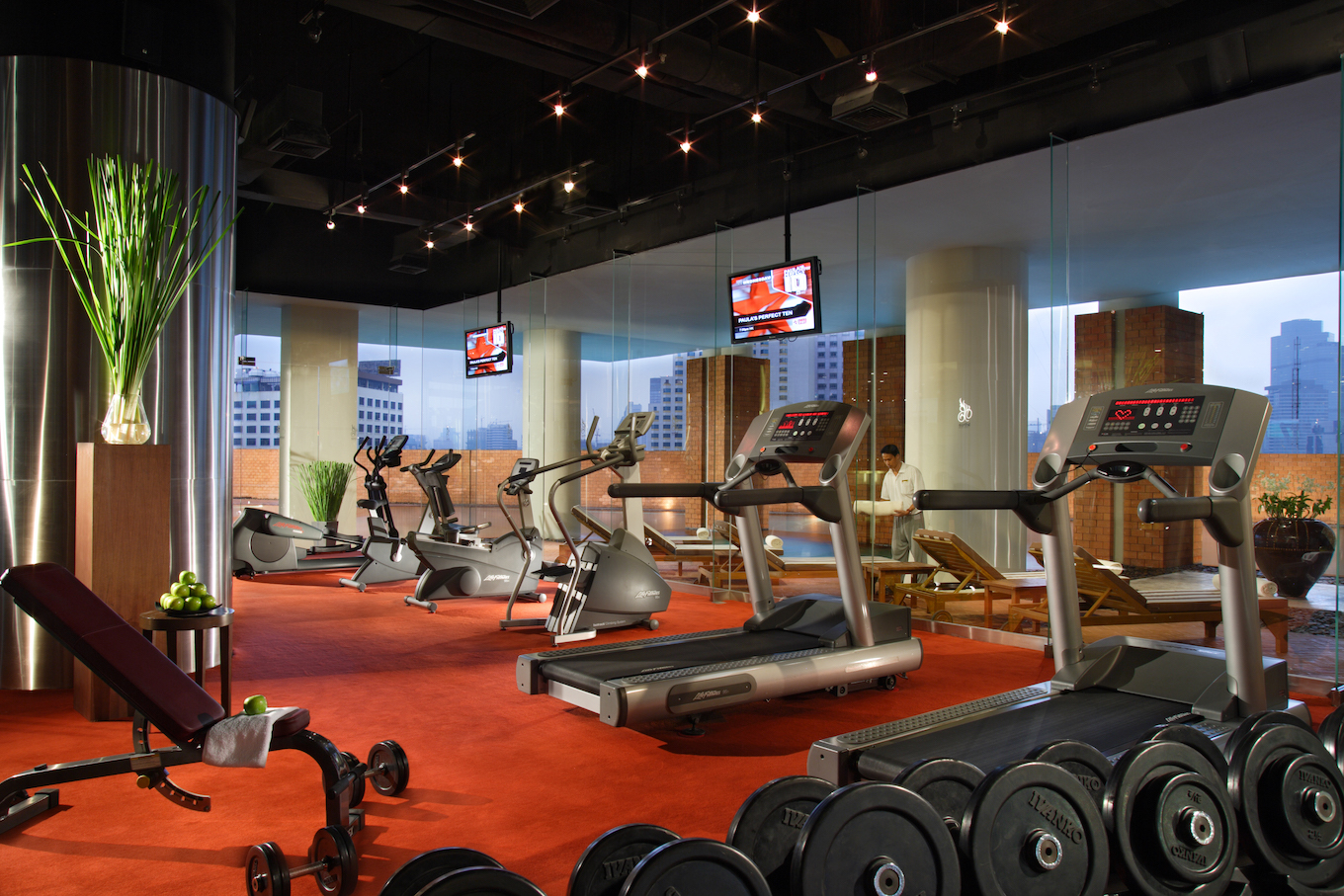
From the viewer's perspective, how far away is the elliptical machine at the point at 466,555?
665 cm

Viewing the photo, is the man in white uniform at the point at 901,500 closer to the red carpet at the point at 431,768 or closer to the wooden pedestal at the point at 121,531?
the red carpet at the point at 431,768

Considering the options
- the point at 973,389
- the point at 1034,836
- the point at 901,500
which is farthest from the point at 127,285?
the point at 973,389

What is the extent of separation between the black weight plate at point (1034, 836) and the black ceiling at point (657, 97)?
4.07 meters

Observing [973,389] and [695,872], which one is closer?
[695,872]

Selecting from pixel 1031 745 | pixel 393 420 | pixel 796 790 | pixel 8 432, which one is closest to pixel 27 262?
pixel 8 432

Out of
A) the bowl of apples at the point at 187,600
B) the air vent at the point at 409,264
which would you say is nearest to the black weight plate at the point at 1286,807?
the bowl of apples at the point at 187,600

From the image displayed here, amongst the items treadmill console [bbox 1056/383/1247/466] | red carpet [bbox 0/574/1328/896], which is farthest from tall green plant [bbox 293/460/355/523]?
treadmill console [bbox 1056/383/1247/466]

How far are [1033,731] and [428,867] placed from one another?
217 centimetres

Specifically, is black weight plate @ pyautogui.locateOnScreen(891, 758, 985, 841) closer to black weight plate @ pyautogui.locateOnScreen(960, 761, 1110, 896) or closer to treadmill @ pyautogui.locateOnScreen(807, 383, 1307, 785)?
black weight plate @ pyautogui.locateOnScreen(960, 761, 1110, 896)

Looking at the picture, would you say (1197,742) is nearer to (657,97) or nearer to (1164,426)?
(1164,426)

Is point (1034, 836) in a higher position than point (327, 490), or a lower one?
lower

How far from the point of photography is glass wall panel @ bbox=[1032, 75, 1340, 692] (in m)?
4.40

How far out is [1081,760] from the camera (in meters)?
2.11

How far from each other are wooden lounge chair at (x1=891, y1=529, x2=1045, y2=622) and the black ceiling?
97.4 inches
